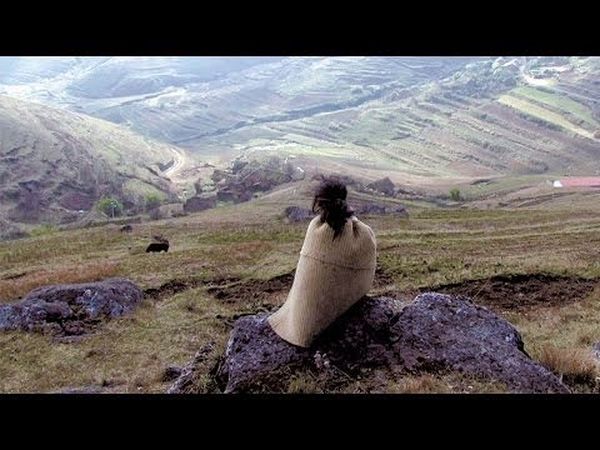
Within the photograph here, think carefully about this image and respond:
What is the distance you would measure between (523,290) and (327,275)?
14.2 metres

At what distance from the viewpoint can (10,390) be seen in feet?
52.2

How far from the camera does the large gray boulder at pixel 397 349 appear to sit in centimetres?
1039

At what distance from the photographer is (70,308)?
21688 mm

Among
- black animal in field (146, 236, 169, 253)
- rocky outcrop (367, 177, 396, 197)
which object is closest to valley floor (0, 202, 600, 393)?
black animal in field (146, 236, 169, 253)

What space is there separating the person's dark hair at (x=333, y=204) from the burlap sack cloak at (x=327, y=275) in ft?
0.33

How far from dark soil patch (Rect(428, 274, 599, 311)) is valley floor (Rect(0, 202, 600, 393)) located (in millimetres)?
37

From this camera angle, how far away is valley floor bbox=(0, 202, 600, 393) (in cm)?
1450

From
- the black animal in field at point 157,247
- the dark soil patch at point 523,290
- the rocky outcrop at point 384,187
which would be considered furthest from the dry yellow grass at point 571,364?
the rocky outcrop at point 384,187

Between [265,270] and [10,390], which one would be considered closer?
[10,390]

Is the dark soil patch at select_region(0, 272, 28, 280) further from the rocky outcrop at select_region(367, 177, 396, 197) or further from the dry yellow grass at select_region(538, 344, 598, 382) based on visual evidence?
the rocky outcrop at select_region(367, 177, 396, 197)

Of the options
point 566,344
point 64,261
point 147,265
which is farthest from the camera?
point 64,261
